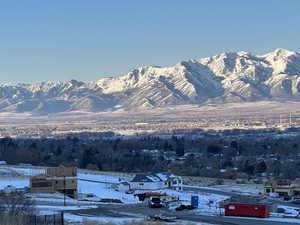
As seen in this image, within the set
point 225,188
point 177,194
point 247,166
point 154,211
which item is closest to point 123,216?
point 154,211

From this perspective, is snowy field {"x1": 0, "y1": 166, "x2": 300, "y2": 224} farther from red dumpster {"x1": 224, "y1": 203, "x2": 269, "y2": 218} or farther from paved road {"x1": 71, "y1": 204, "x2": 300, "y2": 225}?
paved road {"x1": 71, "y1": 204, "x2": 300, "y2": 225}

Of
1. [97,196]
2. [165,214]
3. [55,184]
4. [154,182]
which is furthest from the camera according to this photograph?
[154,182]

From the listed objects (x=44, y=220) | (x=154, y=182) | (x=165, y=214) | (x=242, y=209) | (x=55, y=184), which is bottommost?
(x=154, y=182)

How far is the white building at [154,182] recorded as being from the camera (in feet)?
269

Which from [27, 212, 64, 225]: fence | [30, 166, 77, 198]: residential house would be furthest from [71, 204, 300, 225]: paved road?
[30, 166, 77, 198]: residential house

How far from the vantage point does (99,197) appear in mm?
69000

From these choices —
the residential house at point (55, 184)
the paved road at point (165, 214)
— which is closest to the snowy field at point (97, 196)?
the residential house at point (55, 184)

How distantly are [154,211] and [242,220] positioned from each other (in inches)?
278

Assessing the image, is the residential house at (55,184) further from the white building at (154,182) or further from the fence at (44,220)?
the fence at (44,220)

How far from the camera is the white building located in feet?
269

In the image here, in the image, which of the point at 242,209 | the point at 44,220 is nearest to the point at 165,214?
the point at 242,209

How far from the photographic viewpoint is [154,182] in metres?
82.9

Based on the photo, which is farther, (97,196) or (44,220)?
(97,196)

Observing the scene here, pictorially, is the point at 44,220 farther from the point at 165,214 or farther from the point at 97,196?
the point at 97,196
